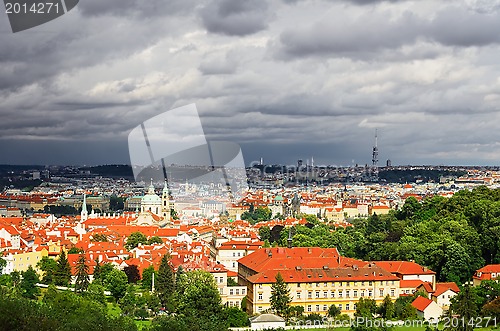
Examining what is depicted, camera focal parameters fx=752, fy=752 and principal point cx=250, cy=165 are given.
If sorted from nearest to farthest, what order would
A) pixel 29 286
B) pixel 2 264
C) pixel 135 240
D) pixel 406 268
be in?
pixel 406 268 → pixel 29 286 → pixel 2 264 → pixel 135 240

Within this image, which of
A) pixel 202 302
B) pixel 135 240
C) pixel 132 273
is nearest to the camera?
pixel 202 302

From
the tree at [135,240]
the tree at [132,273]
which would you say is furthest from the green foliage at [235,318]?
the tree at [135,240]

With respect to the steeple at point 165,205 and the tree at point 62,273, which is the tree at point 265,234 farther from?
the steeple at point 165,205

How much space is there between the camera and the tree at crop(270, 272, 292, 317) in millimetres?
28453

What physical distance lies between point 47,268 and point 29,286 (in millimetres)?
4302

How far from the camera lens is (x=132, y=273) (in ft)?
120

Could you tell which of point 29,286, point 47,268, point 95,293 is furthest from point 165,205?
point 95,293

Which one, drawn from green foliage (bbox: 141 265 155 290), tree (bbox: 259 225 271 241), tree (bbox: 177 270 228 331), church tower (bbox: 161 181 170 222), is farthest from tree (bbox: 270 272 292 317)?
church tower (bbox: 161 181 170 222)

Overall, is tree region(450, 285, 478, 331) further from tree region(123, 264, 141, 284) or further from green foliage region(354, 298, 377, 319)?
tree region(123, 264, 141, 284)

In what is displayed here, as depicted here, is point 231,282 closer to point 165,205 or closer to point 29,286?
point 29,286

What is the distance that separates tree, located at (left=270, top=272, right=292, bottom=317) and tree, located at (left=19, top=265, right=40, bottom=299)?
34.0 ft

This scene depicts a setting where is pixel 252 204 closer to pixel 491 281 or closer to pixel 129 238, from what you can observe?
pixel 129 238

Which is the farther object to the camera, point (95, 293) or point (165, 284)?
point (165, 284)

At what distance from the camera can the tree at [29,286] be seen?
3177cm
